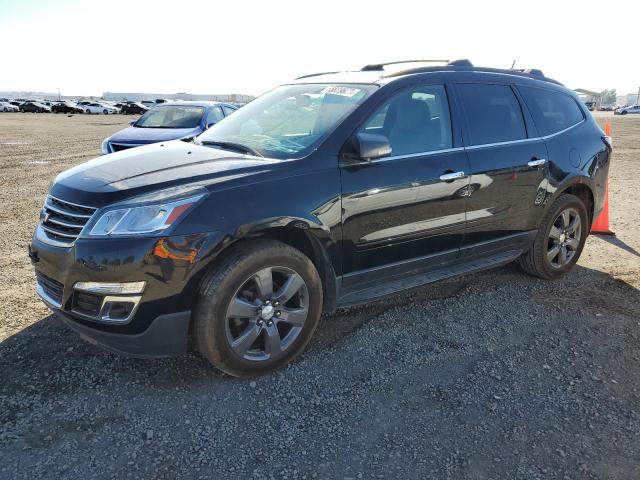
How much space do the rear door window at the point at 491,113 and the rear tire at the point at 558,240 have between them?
86 centimetres

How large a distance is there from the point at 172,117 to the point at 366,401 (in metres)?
8.69

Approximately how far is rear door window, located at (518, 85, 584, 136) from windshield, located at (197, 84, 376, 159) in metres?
1.79

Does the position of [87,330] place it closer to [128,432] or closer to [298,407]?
[128,432]

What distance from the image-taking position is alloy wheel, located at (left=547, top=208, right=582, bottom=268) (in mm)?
4887

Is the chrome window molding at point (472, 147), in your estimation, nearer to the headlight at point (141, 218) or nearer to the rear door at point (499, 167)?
the rear door at point (499, 167)

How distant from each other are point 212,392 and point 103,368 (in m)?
0.76

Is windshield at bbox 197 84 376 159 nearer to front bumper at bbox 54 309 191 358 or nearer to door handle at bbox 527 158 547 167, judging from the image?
front bumper at bbox 54 309 191 358

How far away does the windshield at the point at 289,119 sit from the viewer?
3.48 metres

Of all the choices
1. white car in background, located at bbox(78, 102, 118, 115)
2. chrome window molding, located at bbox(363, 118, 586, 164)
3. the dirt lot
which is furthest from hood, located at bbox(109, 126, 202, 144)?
white car in background, located at bbox(78, 102, 118, 115)

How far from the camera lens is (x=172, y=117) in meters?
10.4

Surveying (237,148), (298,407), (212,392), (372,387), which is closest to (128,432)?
(212,392)

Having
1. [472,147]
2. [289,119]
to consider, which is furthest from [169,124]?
[472,147]

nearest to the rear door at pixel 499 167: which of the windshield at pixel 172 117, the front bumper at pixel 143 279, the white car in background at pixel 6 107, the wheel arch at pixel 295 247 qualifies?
the wheel arch at pixel 295 247

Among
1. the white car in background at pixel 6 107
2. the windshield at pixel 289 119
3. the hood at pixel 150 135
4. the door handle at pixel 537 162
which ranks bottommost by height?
the white car in background at pixel 6 107
